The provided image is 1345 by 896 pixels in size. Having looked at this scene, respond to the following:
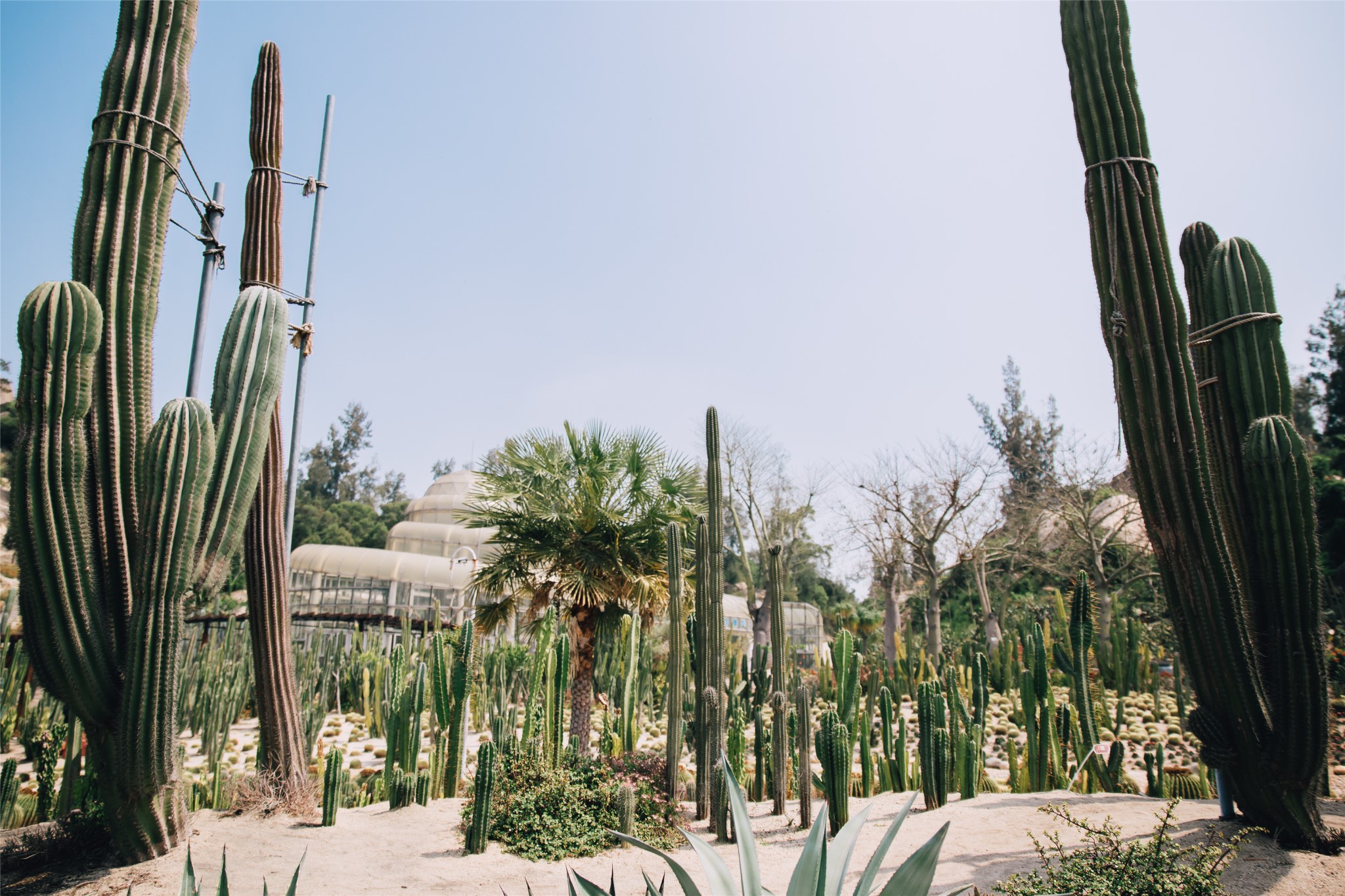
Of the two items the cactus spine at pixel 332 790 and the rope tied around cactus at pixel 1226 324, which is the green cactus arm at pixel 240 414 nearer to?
the cactus spine at pixel 332 790

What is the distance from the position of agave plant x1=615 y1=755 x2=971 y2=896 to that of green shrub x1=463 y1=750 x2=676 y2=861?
9.63 ft

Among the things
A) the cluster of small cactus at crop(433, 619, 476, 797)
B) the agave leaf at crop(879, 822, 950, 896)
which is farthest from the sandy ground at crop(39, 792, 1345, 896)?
the agave leaf at crop(879, 822, 950, 896)

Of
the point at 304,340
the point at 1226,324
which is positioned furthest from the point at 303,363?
the point at 1226,324

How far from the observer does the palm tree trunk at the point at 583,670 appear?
28.0ft

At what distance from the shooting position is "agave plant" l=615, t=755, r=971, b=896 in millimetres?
2385

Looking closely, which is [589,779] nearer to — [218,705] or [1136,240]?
[218,705]

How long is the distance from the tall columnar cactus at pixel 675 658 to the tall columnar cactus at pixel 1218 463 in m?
3.67

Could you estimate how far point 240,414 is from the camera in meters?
4.44

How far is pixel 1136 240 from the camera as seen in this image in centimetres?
450

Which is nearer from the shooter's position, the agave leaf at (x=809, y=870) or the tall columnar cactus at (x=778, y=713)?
the agave leaf at (x=809, y=870)

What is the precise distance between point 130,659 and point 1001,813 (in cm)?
552

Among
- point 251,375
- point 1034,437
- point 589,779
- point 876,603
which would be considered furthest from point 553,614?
point 1034,437

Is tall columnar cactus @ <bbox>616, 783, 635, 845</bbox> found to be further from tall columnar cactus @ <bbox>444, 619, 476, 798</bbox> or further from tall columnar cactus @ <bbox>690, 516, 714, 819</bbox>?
tall columnar cactus @ <bbox>444, 619, 476, 798</bbox>

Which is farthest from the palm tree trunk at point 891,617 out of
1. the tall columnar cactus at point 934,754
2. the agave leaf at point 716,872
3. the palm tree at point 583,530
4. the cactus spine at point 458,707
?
the agave leaf at point 716,872
